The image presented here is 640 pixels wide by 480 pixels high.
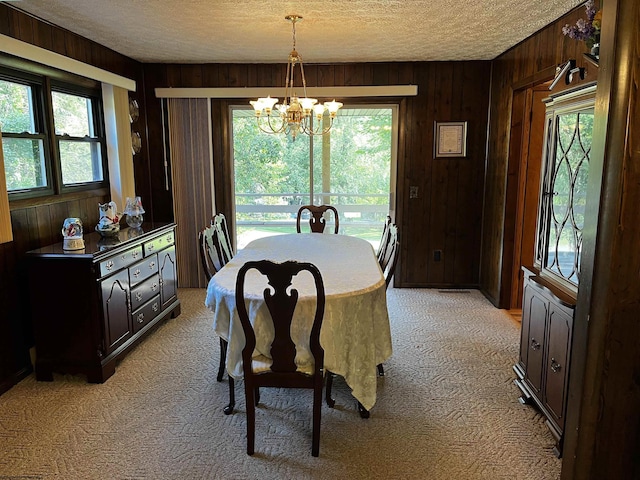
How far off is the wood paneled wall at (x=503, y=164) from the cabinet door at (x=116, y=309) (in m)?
3.30

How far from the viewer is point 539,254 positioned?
2.76 metres

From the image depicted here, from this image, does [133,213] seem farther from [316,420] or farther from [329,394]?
[316,420]

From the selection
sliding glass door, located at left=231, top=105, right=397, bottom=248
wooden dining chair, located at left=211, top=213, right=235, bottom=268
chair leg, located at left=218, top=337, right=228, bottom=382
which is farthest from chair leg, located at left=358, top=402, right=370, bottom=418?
Answer: sliding glass door, located at left=231, top=105, right=397, bottom=248

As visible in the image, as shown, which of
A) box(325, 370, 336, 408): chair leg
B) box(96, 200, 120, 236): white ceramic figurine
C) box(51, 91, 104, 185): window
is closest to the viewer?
box(325, 370, 336, 408): chair leg

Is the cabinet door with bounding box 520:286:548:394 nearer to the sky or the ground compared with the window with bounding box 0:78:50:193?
nearer to the ground

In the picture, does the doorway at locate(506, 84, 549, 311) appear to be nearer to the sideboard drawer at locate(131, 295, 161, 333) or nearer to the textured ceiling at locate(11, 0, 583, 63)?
the textured ceiling at locate(11, 0, 583, 63)

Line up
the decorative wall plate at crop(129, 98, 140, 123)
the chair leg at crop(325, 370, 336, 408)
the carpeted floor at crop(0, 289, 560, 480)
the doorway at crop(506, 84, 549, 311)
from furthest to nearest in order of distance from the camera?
the decorative wall plate at crop(129, 98, 140, 123) < the doorway at crop(506, 84, 549, 311) < the chair leg at crop(325, 370, 336, 408) < the carpeted floor at crop(0, 289, 560, 480)

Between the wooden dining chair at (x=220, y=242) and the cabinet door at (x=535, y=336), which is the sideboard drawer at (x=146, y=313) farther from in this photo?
the cabinet door at (x=535, y=336)

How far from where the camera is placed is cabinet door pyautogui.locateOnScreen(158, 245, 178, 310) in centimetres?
388

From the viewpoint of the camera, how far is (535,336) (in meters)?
2.59

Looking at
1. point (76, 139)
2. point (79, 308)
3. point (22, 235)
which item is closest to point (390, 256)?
point (79, 308)

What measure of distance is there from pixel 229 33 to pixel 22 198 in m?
1.92

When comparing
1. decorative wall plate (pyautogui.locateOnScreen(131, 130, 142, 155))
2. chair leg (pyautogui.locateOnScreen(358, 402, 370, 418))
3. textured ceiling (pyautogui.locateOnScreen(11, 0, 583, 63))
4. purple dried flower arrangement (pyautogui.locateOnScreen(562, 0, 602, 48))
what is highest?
textured ceiling (pyautogui.locateOnScreen(11, 0, 583, 63))

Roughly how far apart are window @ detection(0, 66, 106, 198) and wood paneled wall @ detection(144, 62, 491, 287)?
0.93 metres
